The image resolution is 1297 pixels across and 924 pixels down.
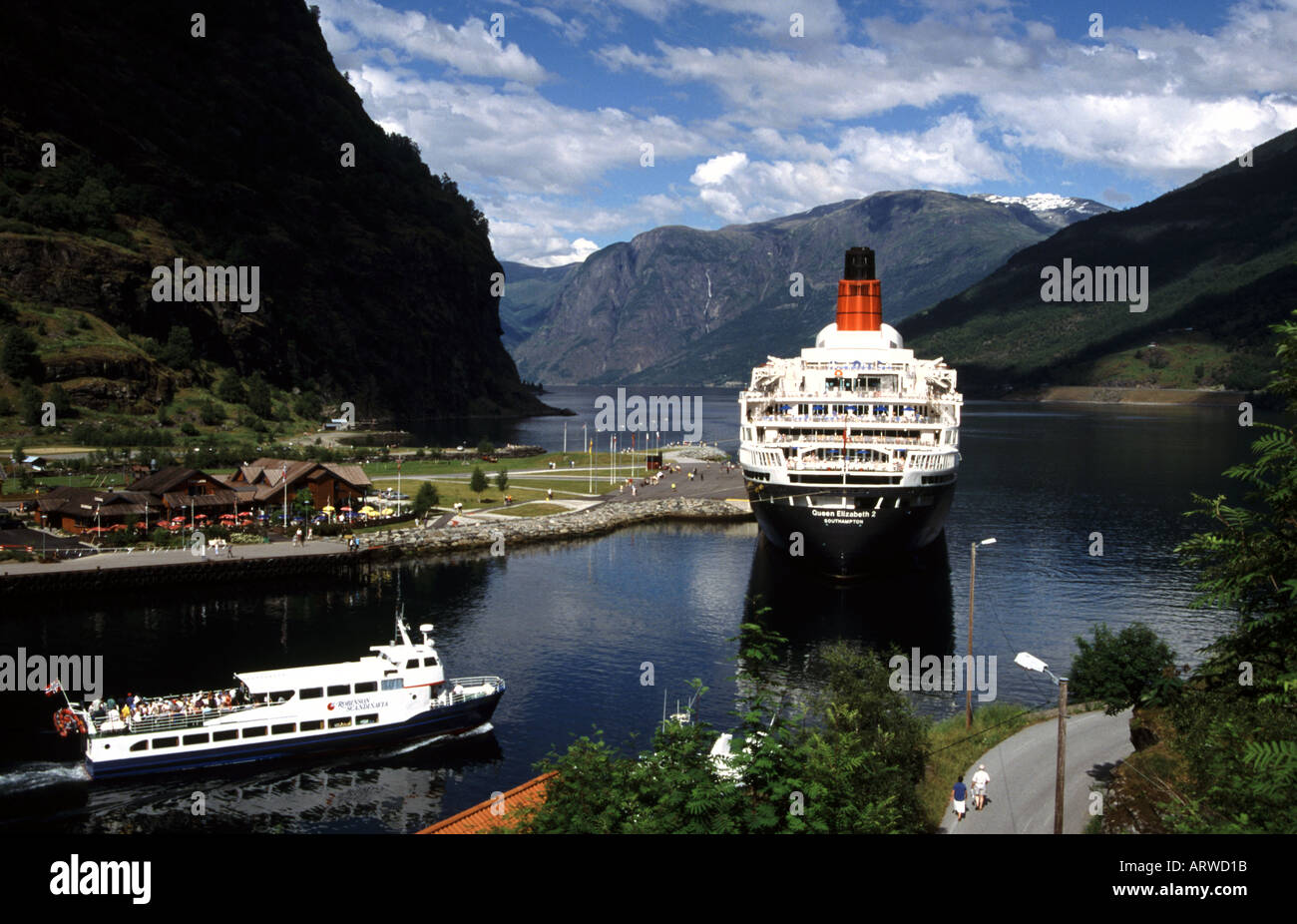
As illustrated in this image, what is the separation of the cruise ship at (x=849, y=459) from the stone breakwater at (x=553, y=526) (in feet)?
73.7

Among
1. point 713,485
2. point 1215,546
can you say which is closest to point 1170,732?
point 1215,546

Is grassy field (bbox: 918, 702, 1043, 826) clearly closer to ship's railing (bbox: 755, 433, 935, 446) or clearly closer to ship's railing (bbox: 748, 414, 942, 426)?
ship's railing (bbox: 755, 433, 935, 446)

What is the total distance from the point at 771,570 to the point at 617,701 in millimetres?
33529

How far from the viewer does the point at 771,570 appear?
82.4m

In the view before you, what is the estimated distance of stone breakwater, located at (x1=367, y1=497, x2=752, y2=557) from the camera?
3659 inches

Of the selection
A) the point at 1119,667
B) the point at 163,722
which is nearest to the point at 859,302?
the point at 1119,667

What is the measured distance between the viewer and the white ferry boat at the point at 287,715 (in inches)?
1700

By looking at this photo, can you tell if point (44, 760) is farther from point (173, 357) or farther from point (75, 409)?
point (173, 357)

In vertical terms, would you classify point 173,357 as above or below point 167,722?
above

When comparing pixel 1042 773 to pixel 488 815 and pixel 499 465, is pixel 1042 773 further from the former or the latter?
pixel 499 465

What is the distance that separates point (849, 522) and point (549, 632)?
23.3 metres
